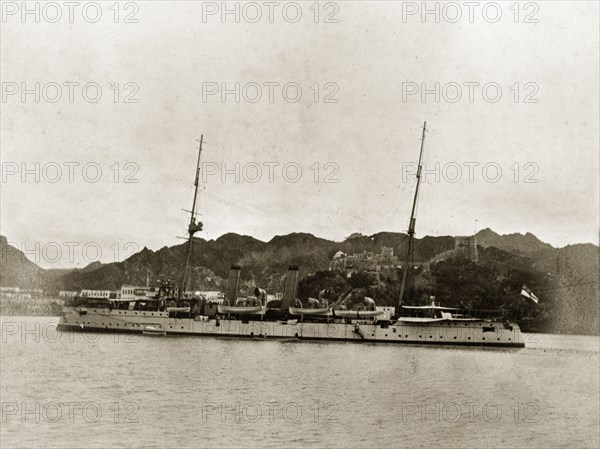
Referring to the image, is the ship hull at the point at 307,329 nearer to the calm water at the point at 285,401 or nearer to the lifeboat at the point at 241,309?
the lifeboat at the point at 241,309

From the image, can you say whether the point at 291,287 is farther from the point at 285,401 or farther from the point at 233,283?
the point at 285,401

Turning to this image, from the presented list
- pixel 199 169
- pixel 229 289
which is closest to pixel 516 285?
pixel 229 289

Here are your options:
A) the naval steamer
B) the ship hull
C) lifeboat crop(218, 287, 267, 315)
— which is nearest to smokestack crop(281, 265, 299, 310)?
the naval steamer

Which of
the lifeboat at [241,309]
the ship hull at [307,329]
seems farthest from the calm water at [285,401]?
the lifeboat at [241,309]

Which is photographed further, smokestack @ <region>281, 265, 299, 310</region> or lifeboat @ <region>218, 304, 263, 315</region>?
smokestack @ <region>281, 265, 299, 310</region>

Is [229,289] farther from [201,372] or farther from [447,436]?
[447,436]

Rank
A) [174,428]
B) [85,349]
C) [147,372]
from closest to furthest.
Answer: [174,428] < [147,372] < [85,349]

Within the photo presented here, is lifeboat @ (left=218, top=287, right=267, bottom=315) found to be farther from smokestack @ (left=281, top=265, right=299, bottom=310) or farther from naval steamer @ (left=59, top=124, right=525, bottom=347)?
smokestack @ (left=281, top=265, right=299, bottom=310)

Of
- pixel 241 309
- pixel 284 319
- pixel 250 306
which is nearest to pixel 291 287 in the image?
pixel 284 319
